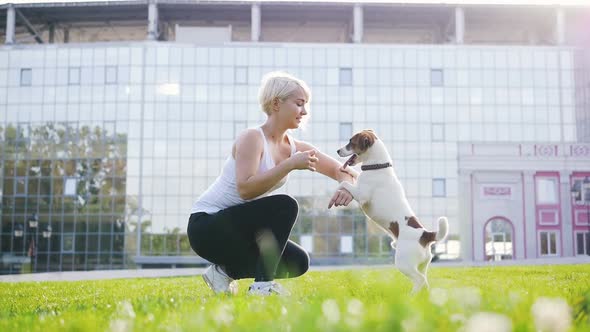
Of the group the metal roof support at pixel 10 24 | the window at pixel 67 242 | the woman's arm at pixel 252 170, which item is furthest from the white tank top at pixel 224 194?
the metal roof support at pixel 10 24

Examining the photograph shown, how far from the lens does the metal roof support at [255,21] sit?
51469 millimetres

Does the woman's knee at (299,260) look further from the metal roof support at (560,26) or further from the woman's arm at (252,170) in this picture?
the metal roof support at (560,26)

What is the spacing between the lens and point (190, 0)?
52.2 m

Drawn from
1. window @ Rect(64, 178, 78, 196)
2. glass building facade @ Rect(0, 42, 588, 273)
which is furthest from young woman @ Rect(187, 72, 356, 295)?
window @ Rect(64, 178, 78, 196)

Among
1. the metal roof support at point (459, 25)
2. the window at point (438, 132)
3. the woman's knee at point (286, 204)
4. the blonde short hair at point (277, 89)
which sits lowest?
A: the woman's knee at point (286, 204)

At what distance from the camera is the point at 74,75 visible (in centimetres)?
5162

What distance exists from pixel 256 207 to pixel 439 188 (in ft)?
152

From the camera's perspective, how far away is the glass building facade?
50.3 meters

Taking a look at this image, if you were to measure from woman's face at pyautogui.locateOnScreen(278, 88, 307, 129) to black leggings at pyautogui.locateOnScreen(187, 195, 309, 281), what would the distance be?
0.69 m

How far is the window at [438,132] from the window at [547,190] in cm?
830

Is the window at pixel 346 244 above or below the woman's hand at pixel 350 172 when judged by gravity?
below

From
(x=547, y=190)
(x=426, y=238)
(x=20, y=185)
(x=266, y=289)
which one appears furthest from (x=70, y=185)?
(x=426, y=238)

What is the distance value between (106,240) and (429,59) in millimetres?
30173

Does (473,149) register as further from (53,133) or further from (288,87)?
(288,87)
